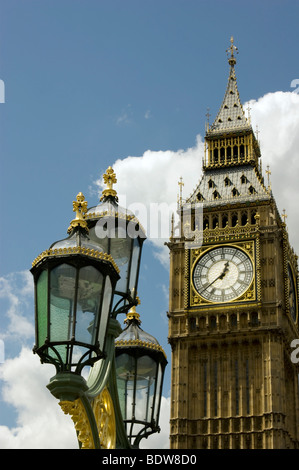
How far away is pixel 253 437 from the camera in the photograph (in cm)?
5678

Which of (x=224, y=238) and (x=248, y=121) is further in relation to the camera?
(x=248, y=121)

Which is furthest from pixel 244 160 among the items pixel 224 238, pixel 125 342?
pixel 125 342

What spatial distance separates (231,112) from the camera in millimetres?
72938

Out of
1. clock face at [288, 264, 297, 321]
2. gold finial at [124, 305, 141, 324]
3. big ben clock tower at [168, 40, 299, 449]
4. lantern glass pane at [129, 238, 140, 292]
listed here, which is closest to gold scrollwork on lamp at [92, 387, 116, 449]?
lantern glass pane at [129, 238, 140, 292]

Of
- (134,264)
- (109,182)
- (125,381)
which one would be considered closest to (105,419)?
(125,381)

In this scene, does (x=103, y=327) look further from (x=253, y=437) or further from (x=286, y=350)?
(x=286, y=350)

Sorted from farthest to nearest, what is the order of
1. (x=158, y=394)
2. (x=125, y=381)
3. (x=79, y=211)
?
(x=158, y=394) → (x=125, y=381) → (x=79, y=211)

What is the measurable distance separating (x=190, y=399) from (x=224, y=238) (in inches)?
422

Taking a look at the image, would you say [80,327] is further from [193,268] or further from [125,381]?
[193,268]

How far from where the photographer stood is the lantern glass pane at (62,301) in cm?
954

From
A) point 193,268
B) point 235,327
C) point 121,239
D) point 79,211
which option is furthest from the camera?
point 193,268

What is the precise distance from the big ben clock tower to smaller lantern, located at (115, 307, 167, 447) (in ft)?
144

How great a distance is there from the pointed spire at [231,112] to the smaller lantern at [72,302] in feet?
201

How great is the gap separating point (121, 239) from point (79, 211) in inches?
59.7
